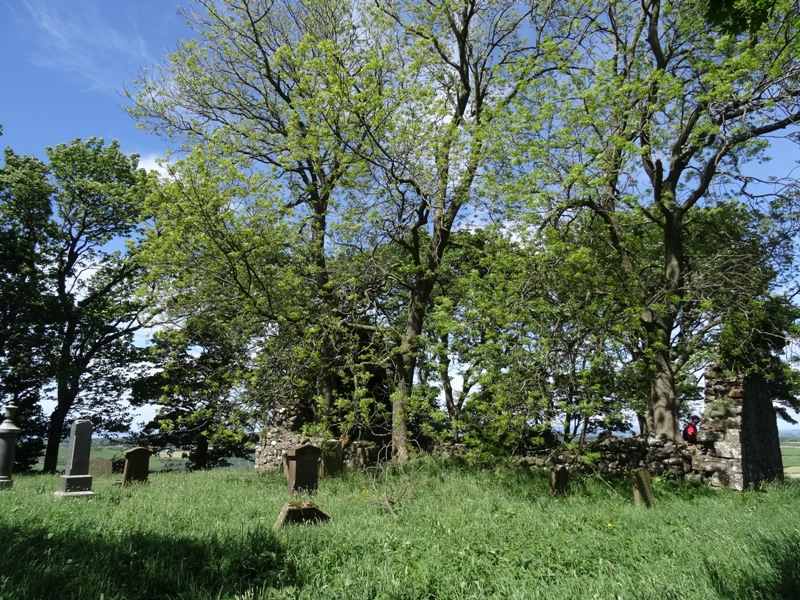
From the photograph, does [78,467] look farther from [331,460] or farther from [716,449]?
[716,449]

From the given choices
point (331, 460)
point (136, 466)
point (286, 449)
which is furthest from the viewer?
point (286, 449)

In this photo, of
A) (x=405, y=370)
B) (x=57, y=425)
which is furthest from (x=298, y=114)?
(x=57, y=425)

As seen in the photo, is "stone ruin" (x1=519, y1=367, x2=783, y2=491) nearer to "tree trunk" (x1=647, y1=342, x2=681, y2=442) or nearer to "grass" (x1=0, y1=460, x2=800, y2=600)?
"tree trunk" (x1=647, y1=342, x2=681, y2=442)

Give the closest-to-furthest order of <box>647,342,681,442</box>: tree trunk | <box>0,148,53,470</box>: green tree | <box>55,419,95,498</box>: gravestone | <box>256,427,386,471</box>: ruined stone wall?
1. <box>55,419,95,498</box>: gravestone
2. <box>647,342,681,442</box>: tree trunk
3. <box>256,427,386,471</box>: ruined stone wall
4. <box>0,148,53,470</box>: green tree

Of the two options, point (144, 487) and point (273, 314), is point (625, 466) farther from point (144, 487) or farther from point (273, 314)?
point (144, 487)

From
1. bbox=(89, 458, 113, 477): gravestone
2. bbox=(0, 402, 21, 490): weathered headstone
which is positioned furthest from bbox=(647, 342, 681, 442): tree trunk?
bbox=(89, 458, 113, 477): gravestone

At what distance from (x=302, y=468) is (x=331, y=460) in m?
2.62

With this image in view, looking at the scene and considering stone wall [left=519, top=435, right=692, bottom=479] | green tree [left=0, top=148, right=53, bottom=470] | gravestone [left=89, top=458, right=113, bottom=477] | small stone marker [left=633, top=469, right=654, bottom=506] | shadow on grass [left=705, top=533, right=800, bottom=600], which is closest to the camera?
shadow on grass [left=705, top=533, right=800, bottom=600]

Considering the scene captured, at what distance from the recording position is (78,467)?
10312mm

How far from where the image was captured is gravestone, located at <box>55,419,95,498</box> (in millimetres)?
9685

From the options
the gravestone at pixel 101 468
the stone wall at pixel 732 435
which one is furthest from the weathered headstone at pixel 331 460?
the stone wall at pixel 732 435

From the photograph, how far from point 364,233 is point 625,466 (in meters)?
8.86

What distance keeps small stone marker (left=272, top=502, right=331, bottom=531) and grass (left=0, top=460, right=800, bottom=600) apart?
0.83ft

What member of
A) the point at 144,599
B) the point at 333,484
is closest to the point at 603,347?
the point at 333,484
